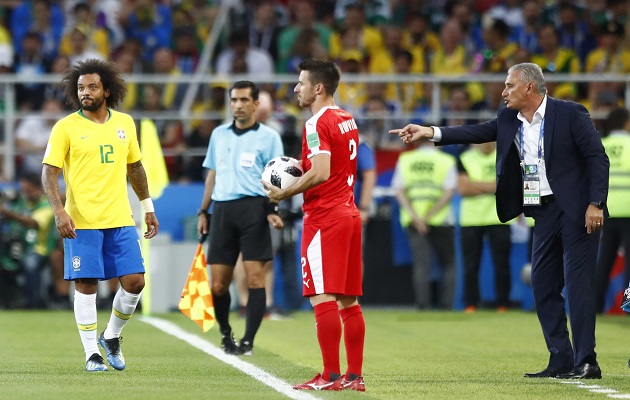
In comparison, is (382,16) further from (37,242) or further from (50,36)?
(37,242)

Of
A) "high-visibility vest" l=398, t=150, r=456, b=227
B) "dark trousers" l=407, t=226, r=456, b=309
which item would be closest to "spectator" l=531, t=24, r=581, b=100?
"high-visibility vest" l=398, t=150, r=456, b=227

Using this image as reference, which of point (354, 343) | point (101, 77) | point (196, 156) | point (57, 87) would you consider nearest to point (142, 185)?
point (101, 77)

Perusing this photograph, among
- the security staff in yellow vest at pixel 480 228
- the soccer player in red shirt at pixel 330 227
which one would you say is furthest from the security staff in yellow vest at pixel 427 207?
the soccer player in red shirt at pixel 330 227

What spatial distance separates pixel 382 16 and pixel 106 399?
564 inches

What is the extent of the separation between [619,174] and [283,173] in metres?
7.83

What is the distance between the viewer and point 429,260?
17797 mm

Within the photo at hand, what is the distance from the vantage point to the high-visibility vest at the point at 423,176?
1769cm

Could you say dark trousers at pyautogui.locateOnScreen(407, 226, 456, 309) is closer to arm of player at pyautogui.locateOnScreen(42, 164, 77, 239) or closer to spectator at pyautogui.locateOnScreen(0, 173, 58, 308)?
spectator at pyautogui.locateOnScreen(0, 173, 58, 308)

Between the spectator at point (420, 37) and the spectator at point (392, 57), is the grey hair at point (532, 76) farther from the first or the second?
the spectator at point (420, 37)

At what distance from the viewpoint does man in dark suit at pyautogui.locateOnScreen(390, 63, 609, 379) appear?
→ 32.0ft

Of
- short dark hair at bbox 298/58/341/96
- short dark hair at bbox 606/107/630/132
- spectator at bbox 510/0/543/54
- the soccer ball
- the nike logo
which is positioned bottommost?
→ the nike logo

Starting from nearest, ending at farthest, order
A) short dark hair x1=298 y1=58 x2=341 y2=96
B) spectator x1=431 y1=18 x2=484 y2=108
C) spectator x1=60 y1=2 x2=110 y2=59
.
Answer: short dark hair x1=298 y1=58 x2=341 y2=96 < spectator x1=431 y1=18 x2=484 y2=108 < spectator x1=60 y1=2 x2=110 y2=59

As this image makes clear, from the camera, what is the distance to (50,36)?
68.2ft

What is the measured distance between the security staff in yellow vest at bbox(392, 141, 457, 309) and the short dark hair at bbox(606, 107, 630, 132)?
2.55 m
